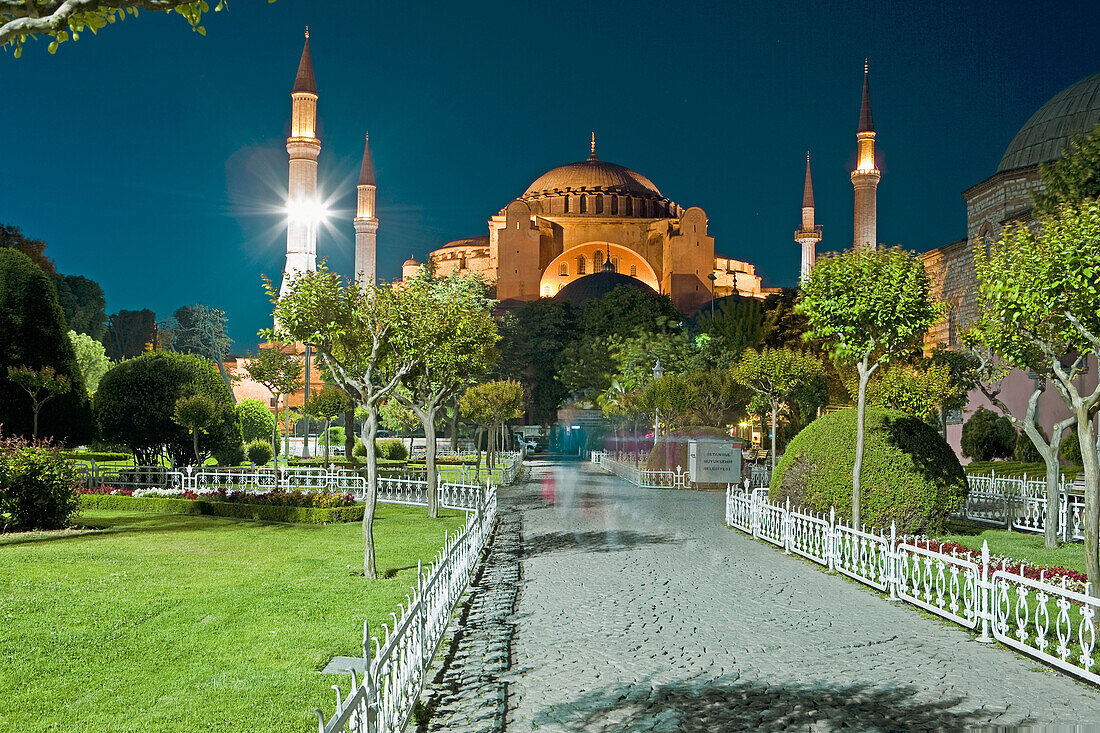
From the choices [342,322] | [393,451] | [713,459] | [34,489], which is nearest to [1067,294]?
[342,322]

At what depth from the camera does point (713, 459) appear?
81.8 ft

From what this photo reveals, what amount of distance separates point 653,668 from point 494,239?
80.7 meters

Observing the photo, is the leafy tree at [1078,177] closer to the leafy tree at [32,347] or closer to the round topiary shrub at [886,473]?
the round topiary shrub at [886,473]

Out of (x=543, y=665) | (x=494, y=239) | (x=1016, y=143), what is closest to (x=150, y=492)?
(x=543, y=665)

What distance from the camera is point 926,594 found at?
7965 millimetres

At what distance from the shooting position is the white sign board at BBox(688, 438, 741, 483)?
81.1 ft

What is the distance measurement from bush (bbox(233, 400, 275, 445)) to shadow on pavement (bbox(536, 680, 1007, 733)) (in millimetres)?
33720

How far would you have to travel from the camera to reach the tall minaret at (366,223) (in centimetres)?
6531

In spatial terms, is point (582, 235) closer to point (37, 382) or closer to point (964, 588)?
point (37, 382)

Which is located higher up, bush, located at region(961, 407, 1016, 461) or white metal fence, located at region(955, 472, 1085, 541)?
bush, located at region(961, 407, 1016, 461)

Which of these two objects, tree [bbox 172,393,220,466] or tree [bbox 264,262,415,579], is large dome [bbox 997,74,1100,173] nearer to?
tree [bbox 264,262,415,579]

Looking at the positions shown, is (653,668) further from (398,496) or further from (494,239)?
(494,239)

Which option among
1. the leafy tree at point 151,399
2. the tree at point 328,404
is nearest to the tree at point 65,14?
the leafy tree at point 151,399

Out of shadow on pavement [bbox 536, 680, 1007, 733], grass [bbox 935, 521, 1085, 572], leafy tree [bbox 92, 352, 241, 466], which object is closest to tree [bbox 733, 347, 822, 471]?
grass [bbox 935, 521, 1085, 572]
